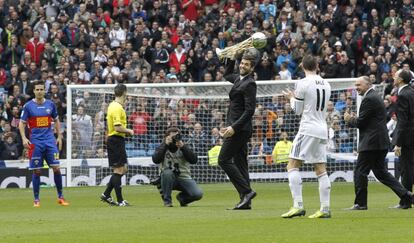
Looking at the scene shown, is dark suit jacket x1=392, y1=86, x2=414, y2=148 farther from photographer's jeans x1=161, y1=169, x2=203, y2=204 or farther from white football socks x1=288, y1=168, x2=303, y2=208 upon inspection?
photographer's jeans x1=161, y1=169, x2=203, y2=204

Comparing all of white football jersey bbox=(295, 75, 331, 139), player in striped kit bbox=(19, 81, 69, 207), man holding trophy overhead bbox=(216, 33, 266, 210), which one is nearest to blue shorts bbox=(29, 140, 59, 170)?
player in striped kit bbox=(19, 81, 69, 207)

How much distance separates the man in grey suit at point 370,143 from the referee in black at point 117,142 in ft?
15.5

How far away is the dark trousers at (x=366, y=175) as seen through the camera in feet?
59.2

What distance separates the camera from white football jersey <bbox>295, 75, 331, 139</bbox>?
51.9 ft

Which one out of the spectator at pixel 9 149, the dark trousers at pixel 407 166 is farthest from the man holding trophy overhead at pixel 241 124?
the spectator at pixel 9 149

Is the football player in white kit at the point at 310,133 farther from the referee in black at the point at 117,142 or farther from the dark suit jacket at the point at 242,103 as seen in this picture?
the referee in black at the point at 117,142

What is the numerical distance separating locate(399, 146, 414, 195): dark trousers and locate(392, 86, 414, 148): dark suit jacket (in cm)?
27

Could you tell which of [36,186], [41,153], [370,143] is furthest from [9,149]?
[370,143]

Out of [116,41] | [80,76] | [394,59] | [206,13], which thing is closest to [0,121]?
[80,76]

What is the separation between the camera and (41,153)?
21219 millimetres

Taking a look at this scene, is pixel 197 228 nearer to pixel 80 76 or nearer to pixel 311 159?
pixel 311 159

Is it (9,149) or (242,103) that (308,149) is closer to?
(242,103)

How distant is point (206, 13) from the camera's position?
38812mm

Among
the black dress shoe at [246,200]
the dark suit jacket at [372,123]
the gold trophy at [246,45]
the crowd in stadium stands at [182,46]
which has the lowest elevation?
the black dress shoe at [246,200]
